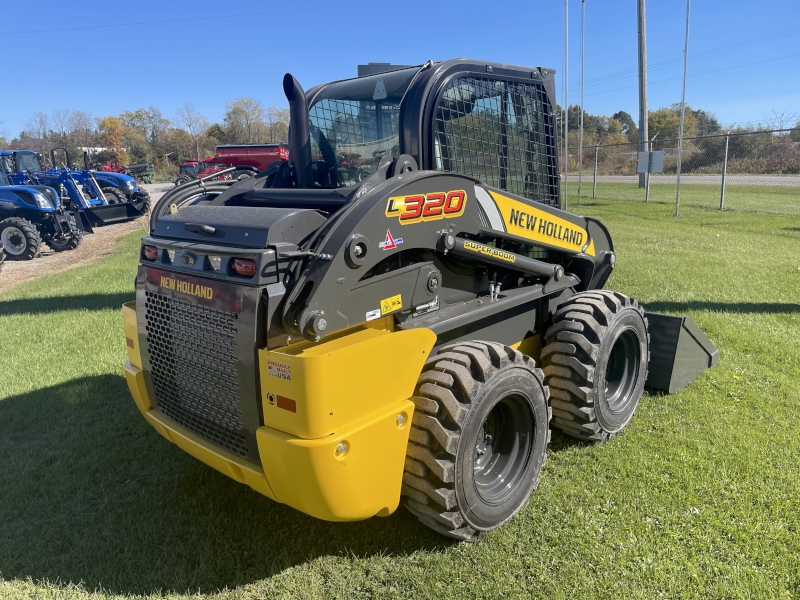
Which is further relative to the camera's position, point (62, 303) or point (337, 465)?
point (62, 303)

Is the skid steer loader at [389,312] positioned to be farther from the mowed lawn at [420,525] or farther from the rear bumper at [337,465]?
the mowed lawn at [420,525]

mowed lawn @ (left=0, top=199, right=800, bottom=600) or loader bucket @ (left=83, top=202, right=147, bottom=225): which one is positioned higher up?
loader bucket @ (left=83, top=202, right=147, bottom=225)

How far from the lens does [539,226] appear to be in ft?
12.1

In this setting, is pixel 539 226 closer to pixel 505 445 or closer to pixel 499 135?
pixel 499 135

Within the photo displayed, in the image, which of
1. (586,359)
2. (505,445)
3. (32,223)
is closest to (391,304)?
(505,445)

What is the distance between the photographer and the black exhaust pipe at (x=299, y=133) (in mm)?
3152

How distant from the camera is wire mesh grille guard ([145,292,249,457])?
8.70 ft

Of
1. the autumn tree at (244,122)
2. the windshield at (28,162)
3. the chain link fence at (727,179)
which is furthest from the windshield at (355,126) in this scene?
the autumn tree at (244,122)

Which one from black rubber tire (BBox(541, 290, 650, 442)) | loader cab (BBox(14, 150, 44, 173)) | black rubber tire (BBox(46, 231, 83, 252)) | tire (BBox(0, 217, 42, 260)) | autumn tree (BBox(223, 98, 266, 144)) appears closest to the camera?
black rubber tire (BBox(541, 290, 650, 442))

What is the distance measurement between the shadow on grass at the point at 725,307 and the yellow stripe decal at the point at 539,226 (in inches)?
126

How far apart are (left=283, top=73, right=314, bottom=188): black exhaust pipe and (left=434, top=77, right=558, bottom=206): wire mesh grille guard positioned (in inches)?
30.1

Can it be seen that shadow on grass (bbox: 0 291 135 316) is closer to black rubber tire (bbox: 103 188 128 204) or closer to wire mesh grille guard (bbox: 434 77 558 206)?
wire mesh grille guard (bbox: 434 77 558 206)

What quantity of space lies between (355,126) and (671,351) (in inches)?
121

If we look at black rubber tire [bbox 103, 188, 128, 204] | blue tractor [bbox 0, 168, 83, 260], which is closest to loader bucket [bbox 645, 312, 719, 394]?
blue tractor [bbox 0, 168, 83, 260]
